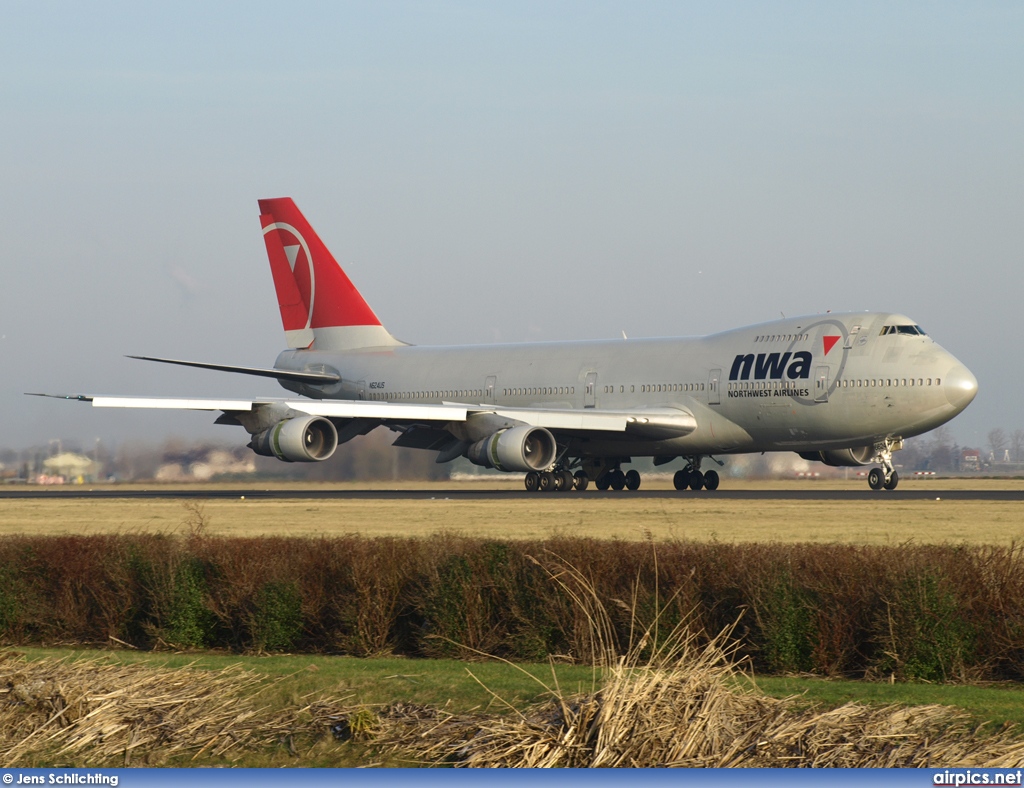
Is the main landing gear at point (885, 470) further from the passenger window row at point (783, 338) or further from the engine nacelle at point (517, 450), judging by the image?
the engine nacelle at point (517, 450)

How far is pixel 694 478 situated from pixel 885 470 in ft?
21.3

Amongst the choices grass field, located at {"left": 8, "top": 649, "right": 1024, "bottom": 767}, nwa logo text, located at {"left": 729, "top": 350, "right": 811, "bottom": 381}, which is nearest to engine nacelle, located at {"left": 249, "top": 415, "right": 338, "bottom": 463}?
nwa logo text, located at {"left": 729, "top": 350, "right": 811, "bottom": 381}

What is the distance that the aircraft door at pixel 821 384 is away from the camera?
37.1m

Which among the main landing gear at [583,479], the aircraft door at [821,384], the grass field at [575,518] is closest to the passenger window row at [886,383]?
the aircraft door at [821,384]

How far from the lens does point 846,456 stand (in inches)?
1618

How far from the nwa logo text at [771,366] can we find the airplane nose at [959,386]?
12.3 ft

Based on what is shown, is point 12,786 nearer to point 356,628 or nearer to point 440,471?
point 356,628

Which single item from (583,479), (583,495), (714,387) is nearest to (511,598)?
(583,495)

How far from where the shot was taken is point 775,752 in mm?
9156

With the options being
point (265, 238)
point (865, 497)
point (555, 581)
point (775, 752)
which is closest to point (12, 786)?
point (775, 752)

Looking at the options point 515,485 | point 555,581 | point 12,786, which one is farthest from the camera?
point 515,485

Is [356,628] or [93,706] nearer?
[93,706]

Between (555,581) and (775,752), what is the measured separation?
17.6 ft

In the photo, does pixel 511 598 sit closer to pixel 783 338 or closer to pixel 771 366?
pixel 771 366
